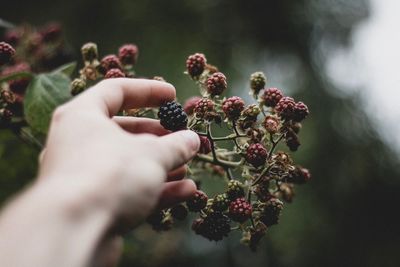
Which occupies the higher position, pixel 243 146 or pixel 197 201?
pixel 243 146

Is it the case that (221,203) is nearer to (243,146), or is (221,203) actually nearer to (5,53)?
(243,146)

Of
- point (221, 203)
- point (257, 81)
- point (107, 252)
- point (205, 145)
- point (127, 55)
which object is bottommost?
point (107, 252)

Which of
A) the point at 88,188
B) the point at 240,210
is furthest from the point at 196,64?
the point at 88,188

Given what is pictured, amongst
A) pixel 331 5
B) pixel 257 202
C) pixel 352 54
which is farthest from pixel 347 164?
pixel 257 202

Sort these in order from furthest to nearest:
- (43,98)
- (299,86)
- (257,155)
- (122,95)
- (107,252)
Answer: (299,86) → (43,98) → (257,155) → (122,95) → (107,252)

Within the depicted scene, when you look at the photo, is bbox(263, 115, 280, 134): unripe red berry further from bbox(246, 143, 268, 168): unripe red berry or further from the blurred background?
the blurred background

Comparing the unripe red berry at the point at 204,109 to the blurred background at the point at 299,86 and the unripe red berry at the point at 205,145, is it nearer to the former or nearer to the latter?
the unripe red berry at the point at 205,145

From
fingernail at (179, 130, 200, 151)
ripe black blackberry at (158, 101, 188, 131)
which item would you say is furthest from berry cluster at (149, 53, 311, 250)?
fingernail at (179, 130, 200, 151)
